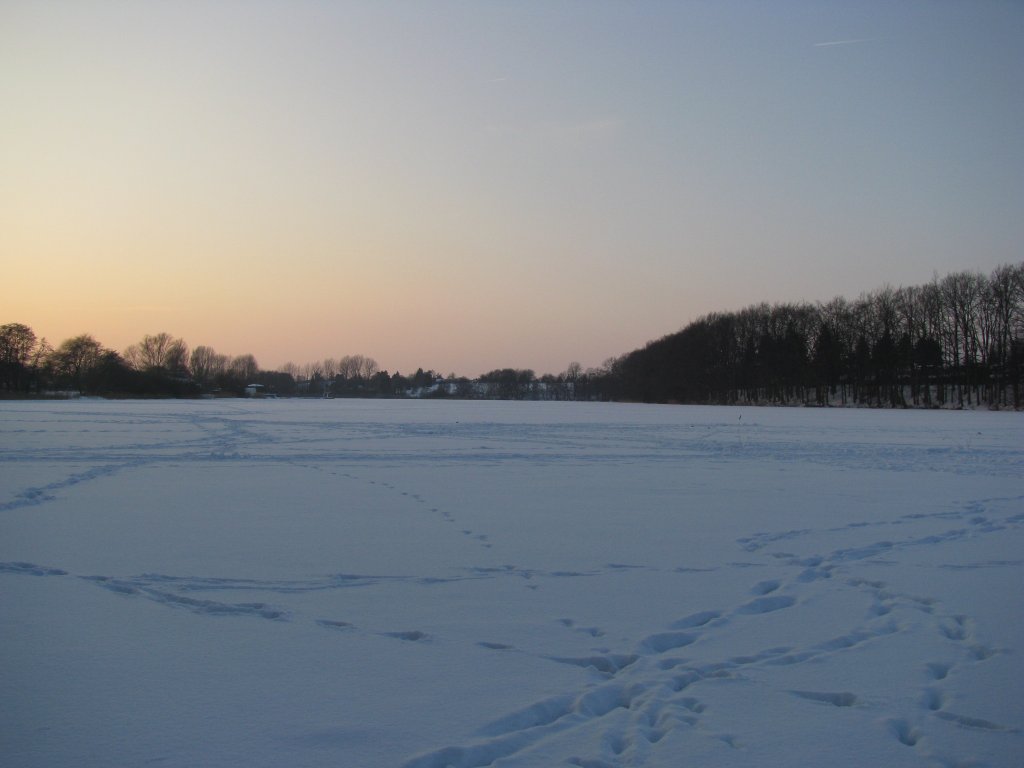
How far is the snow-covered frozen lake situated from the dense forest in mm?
58331

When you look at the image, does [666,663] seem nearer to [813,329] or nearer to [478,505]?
[478,505]

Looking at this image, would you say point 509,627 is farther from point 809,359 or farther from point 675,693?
point 809,359

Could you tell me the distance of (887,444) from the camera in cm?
1955

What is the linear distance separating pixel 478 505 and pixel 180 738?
623 cm

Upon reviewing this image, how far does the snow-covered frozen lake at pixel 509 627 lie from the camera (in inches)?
120

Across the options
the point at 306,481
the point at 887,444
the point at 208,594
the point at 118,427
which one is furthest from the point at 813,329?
the point at 208,594

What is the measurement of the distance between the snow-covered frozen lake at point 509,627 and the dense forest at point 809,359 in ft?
191

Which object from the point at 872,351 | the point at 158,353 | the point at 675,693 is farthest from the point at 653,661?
the point at 158,353

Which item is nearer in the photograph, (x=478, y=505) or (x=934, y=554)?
(x=934, y=554)

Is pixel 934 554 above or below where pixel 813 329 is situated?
below

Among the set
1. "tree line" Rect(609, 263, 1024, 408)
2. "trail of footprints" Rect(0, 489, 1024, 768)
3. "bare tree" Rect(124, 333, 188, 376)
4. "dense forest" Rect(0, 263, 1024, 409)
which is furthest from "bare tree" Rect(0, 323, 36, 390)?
"trail of footprints" Rect(0, 489, 1024, 768)

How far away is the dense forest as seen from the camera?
203 feet

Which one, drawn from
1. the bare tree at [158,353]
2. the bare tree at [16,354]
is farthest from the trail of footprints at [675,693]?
the bare tree at [158,353]

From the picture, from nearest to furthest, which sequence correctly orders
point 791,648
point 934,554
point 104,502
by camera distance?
point 791,648 < point 934,554 < point 104,502
